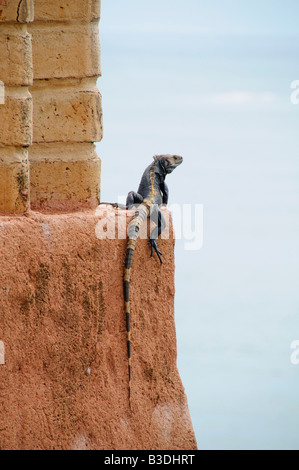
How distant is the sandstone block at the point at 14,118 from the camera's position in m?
6.89

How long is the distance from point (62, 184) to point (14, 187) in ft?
2.92

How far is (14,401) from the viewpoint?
7.01 meters

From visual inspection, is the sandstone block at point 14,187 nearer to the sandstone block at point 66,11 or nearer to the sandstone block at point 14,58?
the sandstone block at point 14,58

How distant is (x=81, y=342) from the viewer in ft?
24.2

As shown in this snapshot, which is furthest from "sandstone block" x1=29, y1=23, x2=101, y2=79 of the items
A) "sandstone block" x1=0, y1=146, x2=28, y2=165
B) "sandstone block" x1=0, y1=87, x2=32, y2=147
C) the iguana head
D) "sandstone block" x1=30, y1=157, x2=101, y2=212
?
the iguana head

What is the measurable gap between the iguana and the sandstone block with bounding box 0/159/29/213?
3.32 ft

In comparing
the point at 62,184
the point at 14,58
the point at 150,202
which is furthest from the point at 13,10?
the point at 150,202

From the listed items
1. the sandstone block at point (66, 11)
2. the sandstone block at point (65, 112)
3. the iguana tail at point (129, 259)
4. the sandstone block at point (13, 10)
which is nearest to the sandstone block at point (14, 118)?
the sandstone block at point (13, 10)

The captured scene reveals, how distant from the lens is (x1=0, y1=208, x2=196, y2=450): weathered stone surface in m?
6.98

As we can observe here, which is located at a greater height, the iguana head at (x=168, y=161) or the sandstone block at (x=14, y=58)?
the iguana head at (x=168, y=161)

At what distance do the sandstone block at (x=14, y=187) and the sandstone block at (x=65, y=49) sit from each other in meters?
1.08

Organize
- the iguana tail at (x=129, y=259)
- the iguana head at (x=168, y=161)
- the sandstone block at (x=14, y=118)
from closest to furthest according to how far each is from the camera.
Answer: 1. the sandstone block at (x=14, y=118)
2. the iguana tail at (x=129, y=259)
3. the iguana head at (x=168, y=161)
